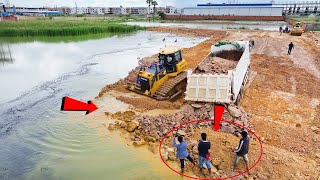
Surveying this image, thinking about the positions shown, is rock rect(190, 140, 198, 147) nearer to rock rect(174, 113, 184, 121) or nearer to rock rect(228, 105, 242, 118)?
rock rect(174, 113, 184, 121)

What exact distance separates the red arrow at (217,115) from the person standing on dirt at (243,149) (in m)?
2.05

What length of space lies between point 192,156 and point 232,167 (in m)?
1.23

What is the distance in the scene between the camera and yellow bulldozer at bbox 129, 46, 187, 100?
12.7 metres

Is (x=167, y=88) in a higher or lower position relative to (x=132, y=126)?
higher

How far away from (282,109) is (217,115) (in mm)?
3364

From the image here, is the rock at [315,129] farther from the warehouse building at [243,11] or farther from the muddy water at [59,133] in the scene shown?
the warehouse building at [243,11]

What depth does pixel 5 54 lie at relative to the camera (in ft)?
82.7

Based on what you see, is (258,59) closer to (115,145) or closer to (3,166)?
(115,145)

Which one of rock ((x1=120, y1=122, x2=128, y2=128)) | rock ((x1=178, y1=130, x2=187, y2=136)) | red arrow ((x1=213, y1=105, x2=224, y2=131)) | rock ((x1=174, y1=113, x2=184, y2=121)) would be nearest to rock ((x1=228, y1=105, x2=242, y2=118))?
red arrow ((x1=213, y1=105, x2=224, y2=131))

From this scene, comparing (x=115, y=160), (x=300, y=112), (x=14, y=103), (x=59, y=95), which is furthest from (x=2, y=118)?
(x=300, y=112)

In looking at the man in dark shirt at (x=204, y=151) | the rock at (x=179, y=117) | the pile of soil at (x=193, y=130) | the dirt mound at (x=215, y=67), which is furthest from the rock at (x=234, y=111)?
the man in dark shirt at (x=204, y=151)

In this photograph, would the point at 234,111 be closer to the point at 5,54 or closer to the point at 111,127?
the point at 111,127

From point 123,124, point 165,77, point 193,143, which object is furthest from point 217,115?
point 165,77

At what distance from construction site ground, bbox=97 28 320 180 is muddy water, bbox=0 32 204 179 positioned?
2344 millimetres
